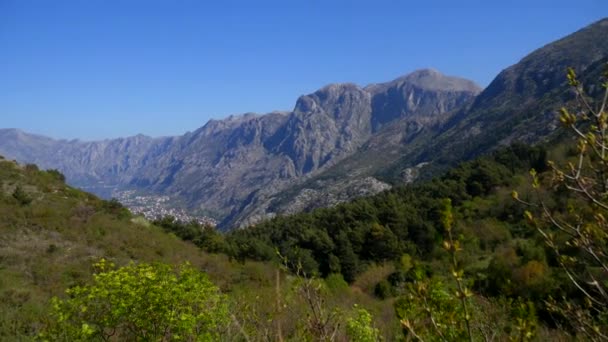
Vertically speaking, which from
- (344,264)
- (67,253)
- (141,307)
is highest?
(141,307)

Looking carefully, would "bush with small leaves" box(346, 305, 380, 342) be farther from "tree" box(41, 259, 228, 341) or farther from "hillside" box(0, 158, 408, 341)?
"tree" box(41, 259, 228, 341)

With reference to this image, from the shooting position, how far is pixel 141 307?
814cm

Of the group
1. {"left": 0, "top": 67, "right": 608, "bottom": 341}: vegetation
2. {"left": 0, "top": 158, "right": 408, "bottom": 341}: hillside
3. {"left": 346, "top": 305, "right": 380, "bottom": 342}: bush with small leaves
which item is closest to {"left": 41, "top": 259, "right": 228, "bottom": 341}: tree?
{"left": 0, "top": 67, "right": 608, "bottom": 341}: vegetation

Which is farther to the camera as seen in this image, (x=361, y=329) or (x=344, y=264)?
(x=344, y=264)

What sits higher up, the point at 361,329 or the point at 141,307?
the point at 141,307

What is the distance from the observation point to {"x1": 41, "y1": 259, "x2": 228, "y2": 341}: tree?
7961 mm

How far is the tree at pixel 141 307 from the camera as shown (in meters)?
7.96

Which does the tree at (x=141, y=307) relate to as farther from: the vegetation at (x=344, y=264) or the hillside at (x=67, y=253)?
the hillside at (x=67, y=253)

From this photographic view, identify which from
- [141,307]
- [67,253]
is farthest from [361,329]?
[67,253]

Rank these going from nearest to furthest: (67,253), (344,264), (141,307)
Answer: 1. (141,307)
2. (67,253)
3. (344,264)

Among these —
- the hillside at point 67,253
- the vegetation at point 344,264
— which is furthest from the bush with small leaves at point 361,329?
the hillside at point 67,253

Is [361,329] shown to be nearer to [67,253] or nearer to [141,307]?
[141,307]

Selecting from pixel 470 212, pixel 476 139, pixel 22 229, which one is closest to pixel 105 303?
pixel 22 229

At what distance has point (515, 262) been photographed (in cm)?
2764
